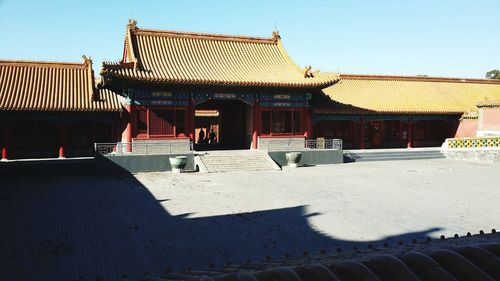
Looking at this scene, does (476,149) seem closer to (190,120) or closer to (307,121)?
(307,121)

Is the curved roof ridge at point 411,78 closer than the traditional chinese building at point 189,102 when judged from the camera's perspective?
No

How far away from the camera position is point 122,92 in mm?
21078

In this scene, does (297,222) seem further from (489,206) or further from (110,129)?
(110,129)

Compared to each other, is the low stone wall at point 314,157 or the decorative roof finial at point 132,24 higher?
the decorative roof finial at point 132,24

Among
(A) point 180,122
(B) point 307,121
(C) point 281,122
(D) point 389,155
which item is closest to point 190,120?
(A) point 180,122

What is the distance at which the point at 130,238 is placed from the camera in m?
8.55

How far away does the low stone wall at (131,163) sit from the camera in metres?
19.0

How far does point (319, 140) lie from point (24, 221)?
16694mm

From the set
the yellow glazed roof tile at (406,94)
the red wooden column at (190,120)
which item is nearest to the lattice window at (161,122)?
the red wooden column at (190,120)

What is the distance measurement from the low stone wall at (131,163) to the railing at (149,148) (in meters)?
0.65

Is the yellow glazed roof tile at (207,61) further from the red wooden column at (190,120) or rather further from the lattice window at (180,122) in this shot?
the lattice window at (180,122)

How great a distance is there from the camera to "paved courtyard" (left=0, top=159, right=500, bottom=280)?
24.3 feet

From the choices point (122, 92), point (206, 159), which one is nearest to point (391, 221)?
point (206, 159)

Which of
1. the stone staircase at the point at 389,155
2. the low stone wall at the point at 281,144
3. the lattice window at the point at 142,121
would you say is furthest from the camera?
the stone staircase at the point at 389,155
